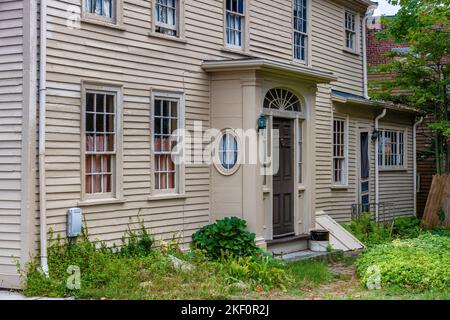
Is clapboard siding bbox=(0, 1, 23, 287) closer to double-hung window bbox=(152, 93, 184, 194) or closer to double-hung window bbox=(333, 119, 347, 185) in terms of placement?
double-hung window bbox=(152, 93, 184, 194)

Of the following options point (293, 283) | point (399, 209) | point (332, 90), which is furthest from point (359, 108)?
point (293, 283)

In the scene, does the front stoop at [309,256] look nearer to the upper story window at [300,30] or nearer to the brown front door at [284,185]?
the brown front door at [284,185]

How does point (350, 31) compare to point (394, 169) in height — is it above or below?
above

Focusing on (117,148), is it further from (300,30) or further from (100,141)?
(300,30)

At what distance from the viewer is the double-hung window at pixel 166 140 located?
44.0 feet

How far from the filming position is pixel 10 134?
10906mm

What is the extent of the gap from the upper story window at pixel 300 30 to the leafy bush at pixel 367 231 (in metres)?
4.52

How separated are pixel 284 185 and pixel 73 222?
5838 mm

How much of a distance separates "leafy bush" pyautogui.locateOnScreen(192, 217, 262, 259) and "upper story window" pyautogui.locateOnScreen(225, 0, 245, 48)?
4.16 metres

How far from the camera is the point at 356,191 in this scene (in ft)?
67.7

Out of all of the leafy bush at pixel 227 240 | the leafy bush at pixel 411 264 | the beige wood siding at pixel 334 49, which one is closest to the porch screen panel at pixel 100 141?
the leafy bush at pixel 227 240

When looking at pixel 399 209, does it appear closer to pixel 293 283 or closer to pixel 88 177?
pixel 293 283

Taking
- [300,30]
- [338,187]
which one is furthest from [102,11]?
[338,187]


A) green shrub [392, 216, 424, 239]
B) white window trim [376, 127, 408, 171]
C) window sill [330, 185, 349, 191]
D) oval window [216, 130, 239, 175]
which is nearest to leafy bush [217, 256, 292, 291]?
oval window [216, 130, 239, 175]
